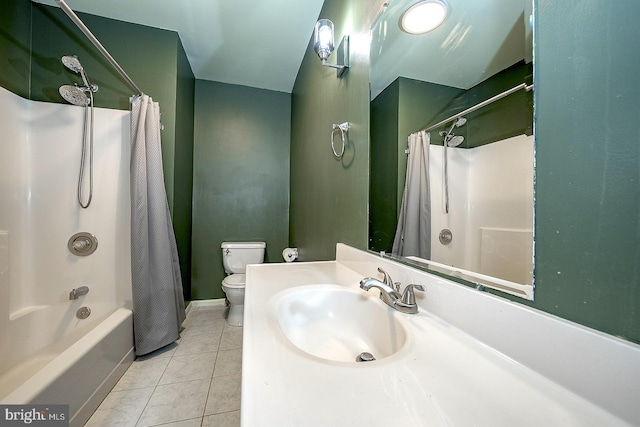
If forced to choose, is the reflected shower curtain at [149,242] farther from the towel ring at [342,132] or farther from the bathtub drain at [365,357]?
the bathtub drain at [365,357]

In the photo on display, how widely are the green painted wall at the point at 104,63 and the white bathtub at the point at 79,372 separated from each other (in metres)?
0.86

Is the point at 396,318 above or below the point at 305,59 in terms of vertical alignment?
below

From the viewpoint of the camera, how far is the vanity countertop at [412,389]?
0.30 meters

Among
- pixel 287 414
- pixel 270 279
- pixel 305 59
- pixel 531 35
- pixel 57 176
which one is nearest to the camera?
pixel 287 414

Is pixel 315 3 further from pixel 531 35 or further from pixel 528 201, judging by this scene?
pixel 528 201

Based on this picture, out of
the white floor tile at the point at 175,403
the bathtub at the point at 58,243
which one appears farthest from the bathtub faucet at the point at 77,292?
the white floor tile at the point at 175,403

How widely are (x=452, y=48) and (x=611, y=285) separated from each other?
28.8 inches

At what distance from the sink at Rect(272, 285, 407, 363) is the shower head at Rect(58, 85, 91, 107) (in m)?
2.07

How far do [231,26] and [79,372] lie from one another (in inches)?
95.0

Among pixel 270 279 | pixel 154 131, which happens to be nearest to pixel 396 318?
pixel 270 279

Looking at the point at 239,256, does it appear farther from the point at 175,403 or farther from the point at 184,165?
the point at 175,403

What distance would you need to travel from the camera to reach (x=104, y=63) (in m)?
1.75

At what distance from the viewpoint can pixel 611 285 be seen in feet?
1.07

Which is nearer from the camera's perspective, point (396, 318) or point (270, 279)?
point (396, 318)
